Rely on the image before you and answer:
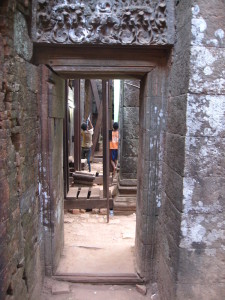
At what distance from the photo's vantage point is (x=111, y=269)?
363 centimetres

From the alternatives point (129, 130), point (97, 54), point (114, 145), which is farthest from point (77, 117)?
point (97, 54)

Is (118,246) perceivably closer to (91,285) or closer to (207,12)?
(91,285)

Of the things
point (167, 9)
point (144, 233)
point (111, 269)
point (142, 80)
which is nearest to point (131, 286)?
point (111, 269)

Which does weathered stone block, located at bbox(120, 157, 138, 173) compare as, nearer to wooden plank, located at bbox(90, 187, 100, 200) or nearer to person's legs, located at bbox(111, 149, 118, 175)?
wooden plank, located at bbox(90, 187, 100, 200)

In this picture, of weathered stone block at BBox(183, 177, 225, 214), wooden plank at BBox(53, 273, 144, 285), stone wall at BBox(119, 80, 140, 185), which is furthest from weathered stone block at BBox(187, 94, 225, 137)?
stone wall at BBox(119, 80, 140, 185)

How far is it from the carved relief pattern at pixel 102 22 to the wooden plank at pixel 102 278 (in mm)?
2706

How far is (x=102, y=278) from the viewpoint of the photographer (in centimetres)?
349

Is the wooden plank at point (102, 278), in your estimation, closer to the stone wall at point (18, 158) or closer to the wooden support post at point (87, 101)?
the stone wall at point (18, 158)

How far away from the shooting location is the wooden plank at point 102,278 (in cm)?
344

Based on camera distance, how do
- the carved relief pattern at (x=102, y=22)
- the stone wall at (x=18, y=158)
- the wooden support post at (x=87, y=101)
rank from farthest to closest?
the wooden support post at (x=87, y=101)
the carved relief pattern at (x=102, y=22)
the stone wall at (x=18, y=158)

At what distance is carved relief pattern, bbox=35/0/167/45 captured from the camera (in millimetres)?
2721

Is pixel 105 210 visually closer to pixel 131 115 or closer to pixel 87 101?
pixel 131 115

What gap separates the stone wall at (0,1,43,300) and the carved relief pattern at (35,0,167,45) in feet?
0.74

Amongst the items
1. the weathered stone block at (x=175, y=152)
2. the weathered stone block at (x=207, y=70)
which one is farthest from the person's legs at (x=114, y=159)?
the weathered stone block at (x=207, y=70)
